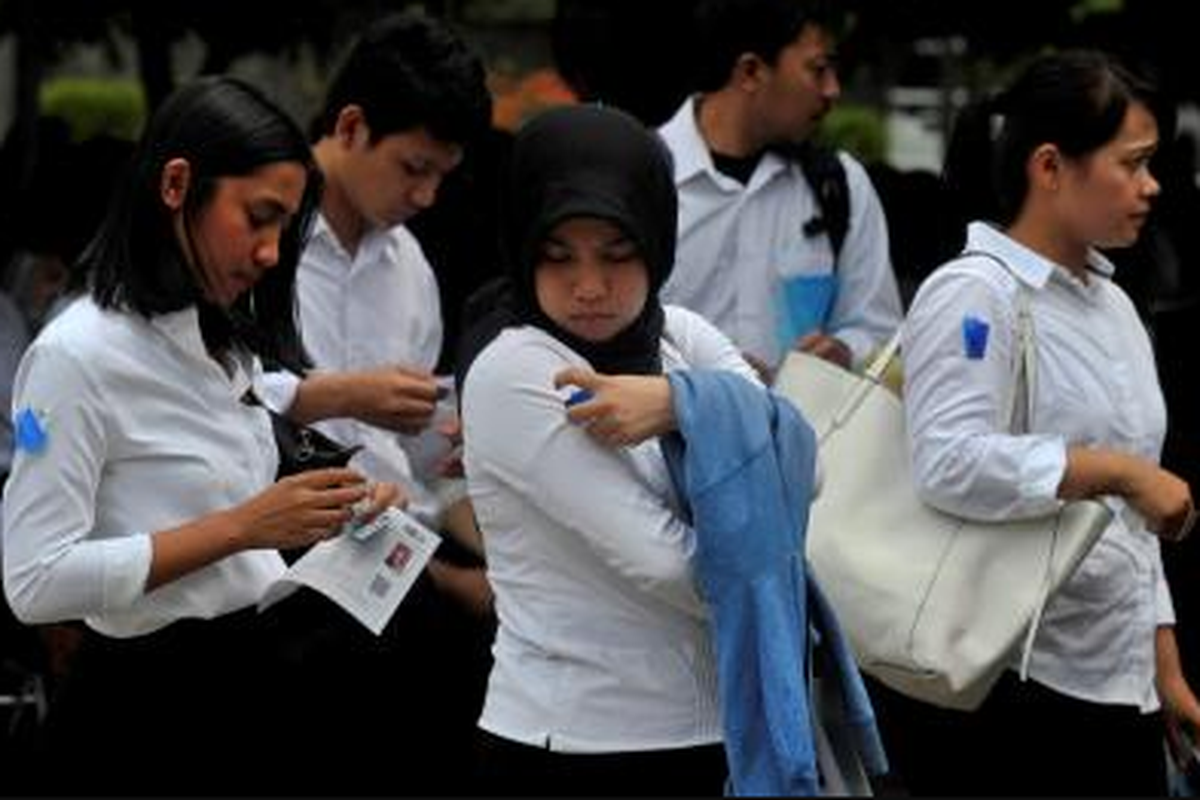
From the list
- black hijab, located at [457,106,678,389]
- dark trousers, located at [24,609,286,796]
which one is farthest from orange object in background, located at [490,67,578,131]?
black hijab, located at [457,106,678,389]

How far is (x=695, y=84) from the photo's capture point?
5.56 m

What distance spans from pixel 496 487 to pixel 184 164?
65 cm

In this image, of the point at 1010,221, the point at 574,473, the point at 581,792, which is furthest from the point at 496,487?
the point at 1010,221

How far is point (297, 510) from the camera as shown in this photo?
10.7ft

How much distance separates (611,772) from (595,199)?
693mm

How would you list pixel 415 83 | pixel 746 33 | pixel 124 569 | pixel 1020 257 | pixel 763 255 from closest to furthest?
pixel 124 569, pixel 1020 257, pixel 415 83, pixel 763 255, pixel 746 33

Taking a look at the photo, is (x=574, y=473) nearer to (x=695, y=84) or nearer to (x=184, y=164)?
(x=184, y=164)

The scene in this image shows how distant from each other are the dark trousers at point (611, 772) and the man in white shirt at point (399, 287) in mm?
1193

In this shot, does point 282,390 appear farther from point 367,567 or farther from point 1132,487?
point 1132,487

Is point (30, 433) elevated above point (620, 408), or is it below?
below

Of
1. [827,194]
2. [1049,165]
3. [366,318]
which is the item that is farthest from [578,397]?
[827,194]

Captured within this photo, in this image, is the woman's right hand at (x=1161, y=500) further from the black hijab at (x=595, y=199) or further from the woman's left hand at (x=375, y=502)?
the woman's left hand at (x=375, y=502)

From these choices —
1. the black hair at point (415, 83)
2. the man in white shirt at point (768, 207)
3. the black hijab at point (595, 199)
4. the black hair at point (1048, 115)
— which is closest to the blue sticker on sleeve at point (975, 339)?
the black hair at point (1048, 115)

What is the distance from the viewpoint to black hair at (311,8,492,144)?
4.49 meters
